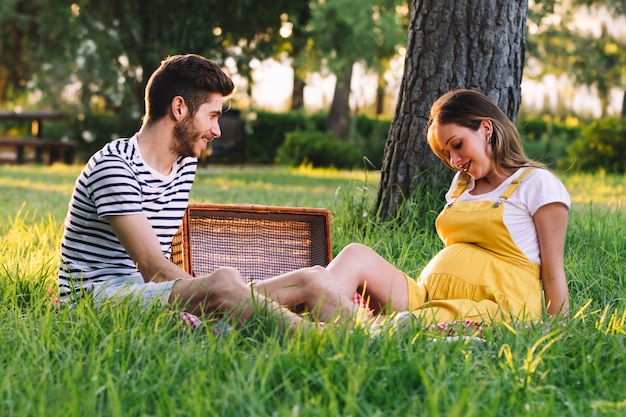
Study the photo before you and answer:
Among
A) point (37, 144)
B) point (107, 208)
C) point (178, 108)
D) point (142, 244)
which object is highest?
point (178, 108)

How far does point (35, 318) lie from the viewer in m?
3.11

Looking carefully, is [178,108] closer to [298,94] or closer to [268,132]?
[268,132]

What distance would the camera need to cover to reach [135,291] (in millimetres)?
3180

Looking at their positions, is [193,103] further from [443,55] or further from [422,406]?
[443,55]

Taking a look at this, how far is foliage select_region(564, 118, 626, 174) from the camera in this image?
47.1ft

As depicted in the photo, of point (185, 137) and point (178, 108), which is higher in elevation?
point (178, 108)

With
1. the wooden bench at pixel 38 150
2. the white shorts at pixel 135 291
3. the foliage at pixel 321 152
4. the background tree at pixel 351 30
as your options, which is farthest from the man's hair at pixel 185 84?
the wooden bench at pixel 38 150

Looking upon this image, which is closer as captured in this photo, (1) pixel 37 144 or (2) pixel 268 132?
(1) pixel 37 144

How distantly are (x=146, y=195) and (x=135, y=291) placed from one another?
1.44 feet

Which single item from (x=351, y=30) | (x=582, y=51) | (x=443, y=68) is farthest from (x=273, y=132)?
(x=443, y=68)

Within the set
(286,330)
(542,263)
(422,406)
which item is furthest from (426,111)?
(422,406)

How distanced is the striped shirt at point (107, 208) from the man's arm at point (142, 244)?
0.04m

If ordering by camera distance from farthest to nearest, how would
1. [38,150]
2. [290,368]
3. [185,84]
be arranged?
[38,150], [185,84], [290,368]

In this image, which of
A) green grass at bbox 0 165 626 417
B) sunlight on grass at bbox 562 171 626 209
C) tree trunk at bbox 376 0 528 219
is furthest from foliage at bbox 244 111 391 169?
green grass at bbox 0 165 626 417
